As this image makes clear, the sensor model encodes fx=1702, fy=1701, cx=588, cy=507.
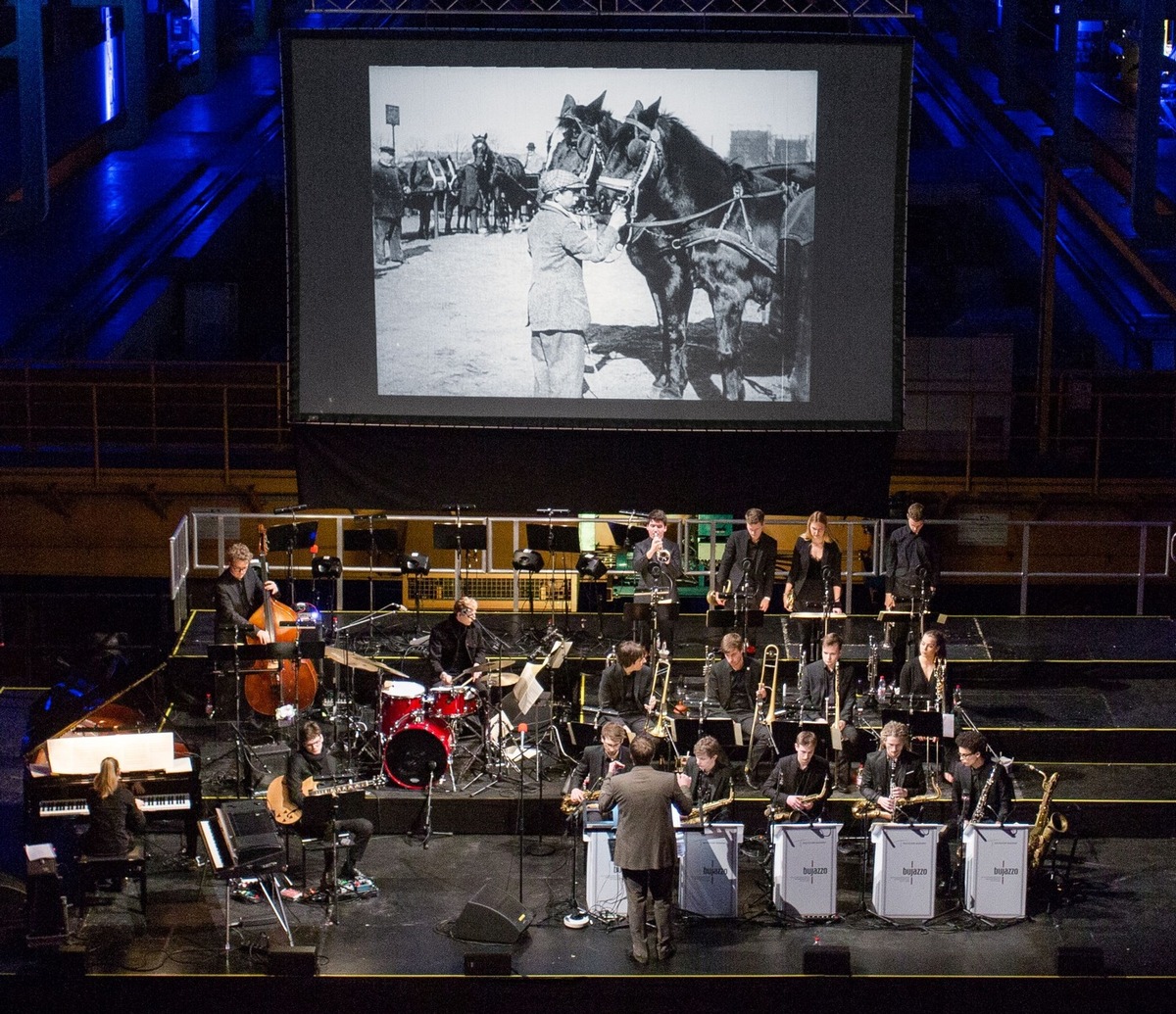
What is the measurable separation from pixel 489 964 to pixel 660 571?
4.02 metres

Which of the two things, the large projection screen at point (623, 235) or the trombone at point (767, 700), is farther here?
the large projection screen at point (623, 235)

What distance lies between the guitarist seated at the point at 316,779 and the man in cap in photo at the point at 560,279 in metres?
3.87

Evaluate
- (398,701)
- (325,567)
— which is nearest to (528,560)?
(325,567)

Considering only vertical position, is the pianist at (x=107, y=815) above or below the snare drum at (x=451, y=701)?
below

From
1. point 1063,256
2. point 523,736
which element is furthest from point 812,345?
point 1063,256

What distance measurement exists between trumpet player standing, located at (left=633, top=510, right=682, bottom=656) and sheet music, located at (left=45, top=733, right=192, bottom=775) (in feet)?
12.2

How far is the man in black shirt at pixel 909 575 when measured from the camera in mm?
13055

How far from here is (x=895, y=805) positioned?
10938mm

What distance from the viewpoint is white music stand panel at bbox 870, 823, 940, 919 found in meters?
10.8

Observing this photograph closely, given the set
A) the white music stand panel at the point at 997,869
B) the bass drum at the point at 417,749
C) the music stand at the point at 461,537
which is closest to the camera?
the white music stand panel at the point at 997,869

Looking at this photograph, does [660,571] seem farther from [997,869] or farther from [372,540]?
[997,869]

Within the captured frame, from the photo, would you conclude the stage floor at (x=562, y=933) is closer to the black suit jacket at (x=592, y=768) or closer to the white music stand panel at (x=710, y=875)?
the white music stand panel at (x=710, y=875)

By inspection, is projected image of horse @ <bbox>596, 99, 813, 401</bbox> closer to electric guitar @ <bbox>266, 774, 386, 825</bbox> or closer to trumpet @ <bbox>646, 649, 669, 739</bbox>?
trumpet @ <bbox>646, 649, 669, 739</bbox>

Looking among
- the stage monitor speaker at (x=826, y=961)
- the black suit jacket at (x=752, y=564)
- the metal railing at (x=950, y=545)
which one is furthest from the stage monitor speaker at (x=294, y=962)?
the metal railing at (x=950, y=545)
